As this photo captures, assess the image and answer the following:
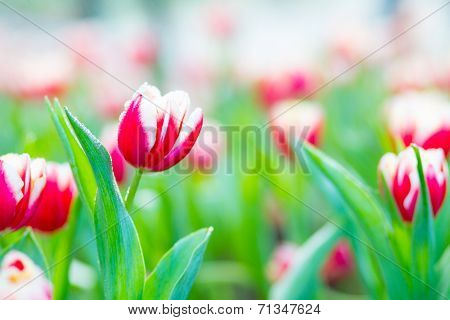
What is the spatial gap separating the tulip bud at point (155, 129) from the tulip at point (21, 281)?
13cm

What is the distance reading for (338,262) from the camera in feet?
2.98

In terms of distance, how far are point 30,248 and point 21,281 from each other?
0.32 ft

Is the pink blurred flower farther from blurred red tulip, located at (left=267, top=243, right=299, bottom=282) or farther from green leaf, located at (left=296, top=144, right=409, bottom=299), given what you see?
green leaf, located at (left=296, top=144, right=409, bottom=299)

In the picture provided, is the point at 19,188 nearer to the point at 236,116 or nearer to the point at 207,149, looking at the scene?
the point at 207,149

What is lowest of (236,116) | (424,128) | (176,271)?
(176,271)

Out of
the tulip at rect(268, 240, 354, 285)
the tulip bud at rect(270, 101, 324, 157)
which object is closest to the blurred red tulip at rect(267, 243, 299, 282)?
the tulip at rect(268, 240, 354, 285)

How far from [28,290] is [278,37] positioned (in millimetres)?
2491

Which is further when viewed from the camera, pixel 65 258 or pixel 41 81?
pixel 41 81

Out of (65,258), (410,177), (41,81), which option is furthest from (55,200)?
(41,81)

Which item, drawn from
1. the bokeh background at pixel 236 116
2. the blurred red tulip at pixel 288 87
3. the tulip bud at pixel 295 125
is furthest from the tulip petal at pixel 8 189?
the blurred red tulip at pixel 288 87

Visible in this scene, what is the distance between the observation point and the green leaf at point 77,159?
44 cm

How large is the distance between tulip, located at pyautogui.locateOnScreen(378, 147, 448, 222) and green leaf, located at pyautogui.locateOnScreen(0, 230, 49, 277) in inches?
9.8

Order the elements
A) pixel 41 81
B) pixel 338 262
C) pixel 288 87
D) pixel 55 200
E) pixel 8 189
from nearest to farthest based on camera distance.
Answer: pixel 8 189
pixel 55 200
pixel 338 262
pixel 288 87
pixel 41 81

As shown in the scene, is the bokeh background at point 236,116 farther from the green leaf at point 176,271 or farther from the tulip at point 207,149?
the green leaf at point 176,271
